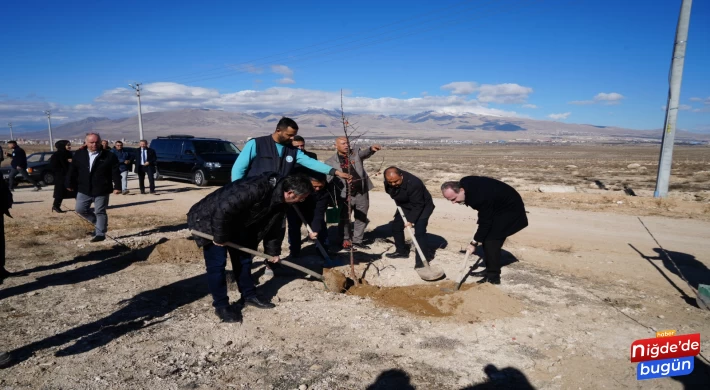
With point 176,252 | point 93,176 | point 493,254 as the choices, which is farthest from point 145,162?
point 493,254

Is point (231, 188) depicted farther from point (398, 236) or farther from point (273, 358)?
point (398, 236)

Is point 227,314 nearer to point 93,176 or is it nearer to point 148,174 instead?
point 93,176

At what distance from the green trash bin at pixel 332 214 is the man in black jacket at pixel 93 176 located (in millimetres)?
3742

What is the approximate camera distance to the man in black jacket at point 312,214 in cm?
615

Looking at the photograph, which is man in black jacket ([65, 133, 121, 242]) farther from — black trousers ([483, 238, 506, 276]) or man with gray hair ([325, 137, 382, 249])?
black trousers ([483, 238, 506, 276])

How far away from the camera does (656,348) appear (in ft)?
9.21

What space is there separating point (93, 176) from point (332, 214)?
398cm

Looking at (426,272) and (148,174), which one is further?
(148,174)

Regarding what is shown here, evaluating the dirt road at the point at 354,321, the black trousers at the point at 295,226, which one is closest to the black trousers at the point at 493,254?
the dirt road at the point at 354,321

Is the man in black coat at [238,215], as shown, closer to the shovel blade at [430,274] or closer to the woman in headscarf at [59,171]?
the shovel blade at [430,274]

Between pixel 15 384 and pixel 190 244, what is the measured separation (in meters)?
3.62

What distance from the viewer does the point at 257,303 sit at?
4781 mm

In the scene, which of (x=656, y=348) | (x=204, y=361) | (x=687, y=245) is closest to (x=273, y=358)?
(x=204, y=361)

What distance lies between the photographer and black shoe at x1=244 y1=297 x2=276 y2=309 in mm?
4781
